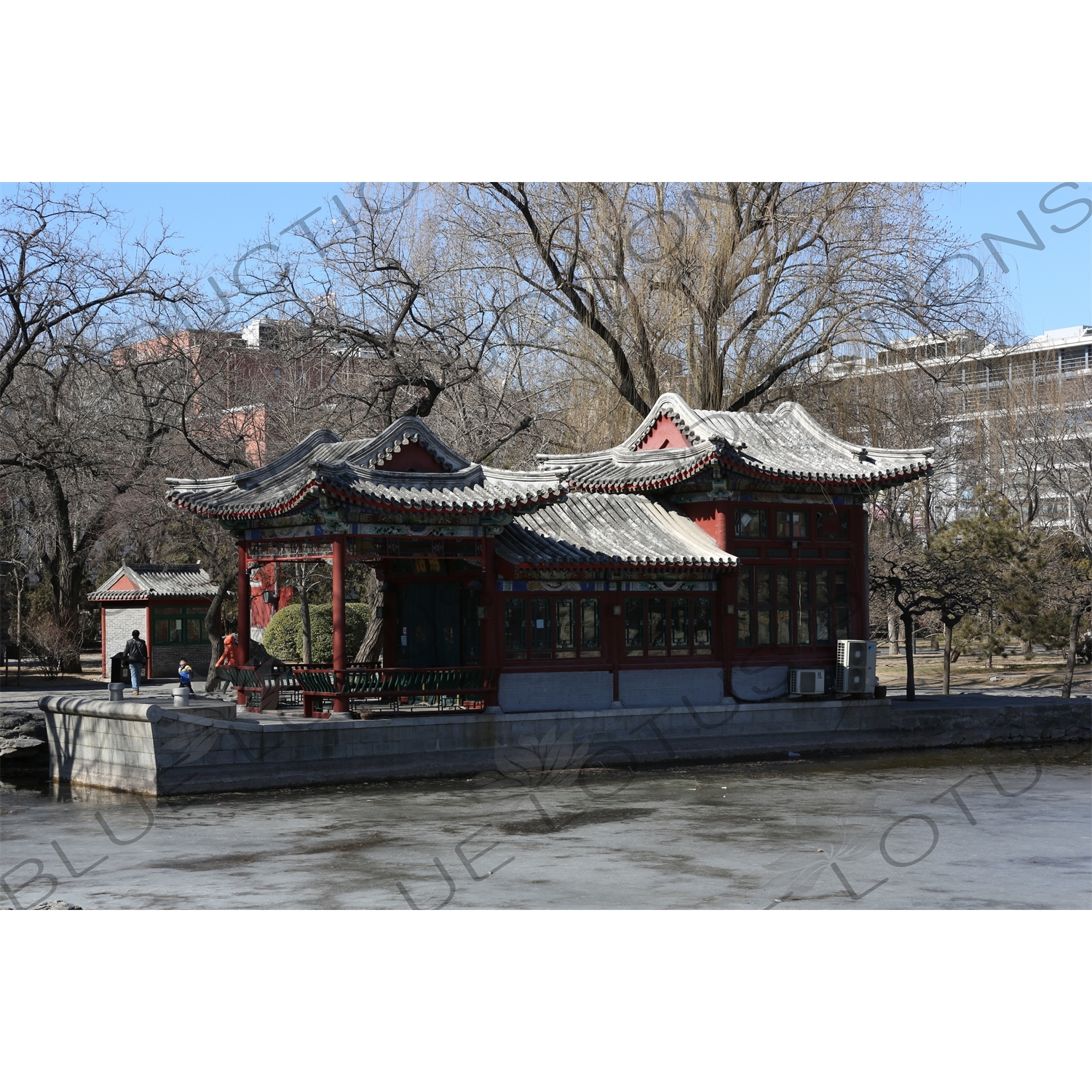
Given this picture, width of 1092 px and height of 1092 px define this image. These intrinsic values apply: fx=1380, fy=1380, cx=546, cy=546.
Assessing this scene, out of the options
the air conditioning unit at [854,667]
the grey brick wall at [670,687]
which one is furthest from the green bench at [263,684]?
the air conditioning unit at [854,667]

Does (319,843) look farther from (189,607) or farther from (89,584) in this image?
(89,584)

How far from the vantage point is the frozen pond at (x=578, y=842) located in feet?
37.9

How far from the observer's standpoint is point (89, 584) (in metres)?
40.4

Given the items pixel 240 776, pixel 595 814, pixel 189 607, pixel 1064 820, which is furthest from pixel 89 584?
pixel 1064 820

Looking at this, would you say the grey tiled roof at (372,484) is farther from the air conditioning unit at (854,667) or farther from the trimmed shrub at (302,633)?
the trimmed shrub at (302,633)

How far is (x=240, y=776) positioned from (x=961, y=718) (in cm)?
1257

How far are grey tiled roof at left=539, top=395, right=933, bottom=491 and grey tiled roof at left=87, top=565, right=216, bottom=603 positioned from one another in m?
10.8

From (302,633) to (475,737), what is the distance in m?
9.44

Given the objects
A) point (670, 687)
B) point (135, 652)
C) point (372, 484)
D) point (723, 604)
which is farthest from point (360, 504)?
point (135, 652)

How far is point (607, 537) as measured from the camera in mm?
21875

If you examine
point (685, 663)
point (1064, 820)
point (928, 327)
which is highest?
point (928, 327)

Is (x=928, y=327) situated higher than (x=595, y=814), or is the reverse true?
(x=928, y=327)

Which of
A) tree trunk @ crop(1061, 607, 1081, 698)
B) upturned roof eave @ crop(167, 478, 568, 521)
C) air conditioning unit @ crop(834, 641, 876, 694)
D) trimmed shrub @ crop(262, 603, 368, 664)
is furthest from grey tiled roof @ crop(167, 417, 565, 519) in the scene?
tree trunk @ crop(1061, 607, 1081, 698)

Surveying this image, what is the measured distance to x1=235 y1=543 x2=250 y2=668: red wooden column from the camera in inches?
814
